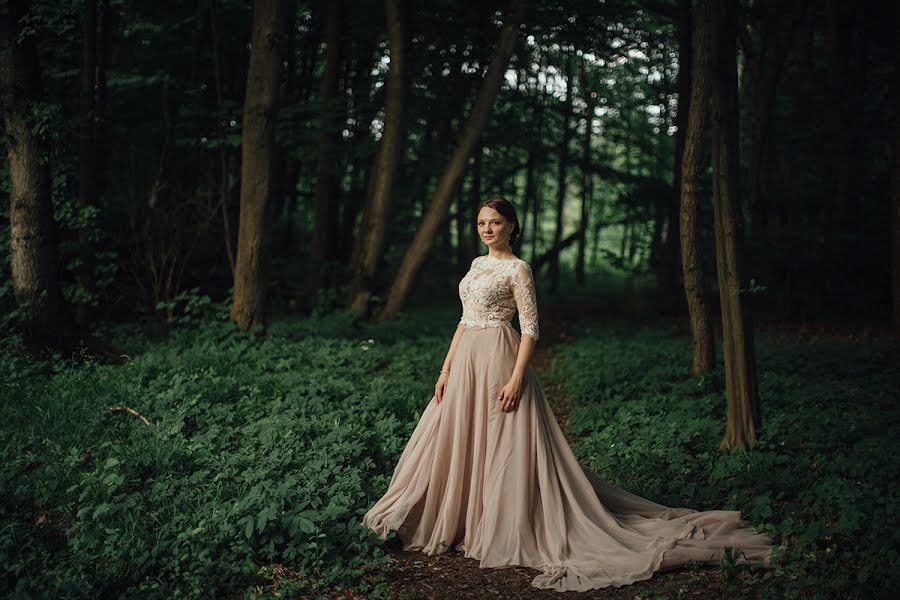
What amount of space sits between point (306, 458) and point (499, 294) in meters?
2.14

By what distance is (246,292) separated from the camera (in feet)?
32.9

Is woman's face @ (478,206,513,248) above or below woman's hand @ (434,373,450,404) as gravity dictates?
above

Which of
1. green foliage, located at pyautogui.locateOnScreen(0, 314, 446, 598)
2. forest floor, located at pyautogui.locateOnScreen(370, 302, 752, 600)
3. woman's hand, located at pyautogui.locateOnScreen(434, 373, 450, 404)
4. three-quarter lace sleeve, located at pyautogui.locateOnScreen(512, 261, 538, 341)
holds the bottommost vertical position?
forest floor, located at pyautogui.locateOnScreen(370, 302, 752, 600)

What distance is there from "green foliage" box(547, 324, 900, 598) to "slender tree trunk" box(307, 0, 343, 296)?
19.1 feet

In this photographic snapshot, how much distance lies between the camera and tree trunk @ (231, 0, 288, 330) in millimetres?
9672

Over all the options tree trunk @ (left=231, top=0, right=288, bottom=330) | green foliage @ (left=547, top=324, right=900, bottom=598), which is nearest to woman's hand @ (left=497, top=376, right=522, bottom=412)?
green foliage @ (left=547, top=324, right=900, bottom=598)

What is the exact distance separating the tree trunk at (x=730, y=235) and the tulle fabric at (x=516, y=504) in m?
1.56

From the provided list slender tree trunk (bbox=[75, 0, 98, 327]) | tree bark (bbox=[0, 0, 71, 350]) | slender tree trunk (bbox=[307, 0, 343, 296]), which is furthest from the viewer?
slender tree trunk (bbox=[307, 0, 343, 296])

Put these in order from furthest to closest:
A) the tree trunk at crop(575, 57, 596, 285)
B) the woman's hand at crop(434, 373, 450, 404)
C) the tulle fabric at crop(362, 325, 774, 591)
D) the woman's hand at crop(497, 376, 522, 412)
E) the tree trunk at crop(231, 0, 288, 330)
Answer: the tree trunk at crop(575, 57, 596, 285), the tree trunk at crop(231, 0, 288, 330), the woman's hand at crop(434, 373, 450, 404), the woman's hand at crop(497, 376, 522, 412), the tulle fabric at crop(362, 325, 774, 591)

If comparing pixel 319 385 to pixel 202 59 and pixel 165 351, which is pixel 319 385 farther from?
pixel 202 59

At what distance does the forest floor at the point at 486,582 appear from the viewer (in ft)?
12.9

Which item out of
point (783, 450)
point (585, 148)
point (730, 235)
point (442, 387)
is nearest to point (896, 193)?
point (730, 235)

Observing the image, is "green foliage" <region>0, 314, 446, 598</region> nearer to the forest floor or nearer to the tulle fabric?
the forest floor

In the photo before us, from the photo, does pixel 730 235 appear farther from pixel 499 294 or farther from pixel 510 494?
pixel 510 494
